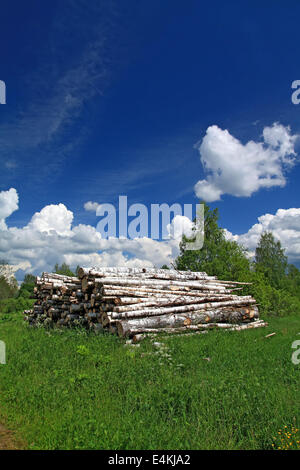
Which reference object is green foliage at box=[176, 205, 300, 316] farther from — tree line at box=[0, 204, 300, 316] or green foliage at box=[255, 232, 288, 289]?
green foliage at box=[255, 232, 288, 289]

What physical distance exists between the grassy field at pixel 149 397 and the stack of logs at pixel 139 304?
84.5 inches

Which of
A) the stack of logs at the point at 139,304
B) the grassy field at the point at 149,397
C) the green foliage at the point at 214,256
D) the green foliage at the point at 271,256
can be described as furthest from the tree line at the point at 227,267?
the green foliage at the point at 271,256

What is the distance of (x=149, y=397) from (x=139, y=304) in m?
6.10

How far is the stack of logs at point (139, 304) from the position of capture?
11156 millimetres

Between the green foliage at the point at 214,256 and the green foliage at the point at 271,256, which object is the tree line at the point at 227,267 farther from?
the green foliage at the point at 271,256

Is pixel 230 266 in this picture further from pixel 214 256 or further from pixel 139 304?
pixel 139 304

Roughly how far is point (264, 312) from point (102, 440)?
18.4 metres

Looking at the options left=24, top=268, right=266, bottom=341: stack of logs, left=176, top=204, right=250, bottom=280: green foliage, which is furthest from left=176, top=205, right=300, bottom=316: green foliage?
left=24, top=268, right=266, bottom=341: stack of logs

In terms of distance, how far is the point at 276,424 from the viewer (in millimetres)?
4551

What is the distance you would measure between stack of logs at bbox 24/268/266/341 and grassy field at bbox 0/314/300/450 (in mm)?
2146

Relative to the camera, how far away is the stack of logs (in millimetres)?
11156

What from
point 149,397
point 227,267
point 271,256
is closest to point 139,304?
point 149,397

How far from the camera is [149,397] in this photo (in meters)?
5.44
